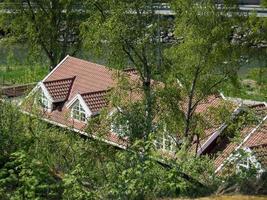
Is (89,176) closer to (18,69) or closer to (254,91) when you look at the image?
(254,91)

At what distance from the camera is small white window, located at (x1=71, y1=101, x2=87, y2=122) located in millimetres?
24547

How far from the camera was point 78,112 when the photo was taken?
25328mm

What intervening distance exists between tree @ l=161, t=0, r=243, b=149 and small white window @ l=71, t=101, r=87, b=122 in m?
5.75

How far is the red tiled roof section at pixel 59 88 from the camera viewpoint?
1079 inches

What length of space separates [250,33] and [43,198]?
13.6m

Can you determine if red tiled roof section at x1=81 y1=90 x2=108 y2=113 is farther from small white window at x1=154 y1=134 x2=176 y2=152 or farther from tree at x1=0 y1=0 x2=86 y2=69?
small white window at x1=154 y1=134 x2=176 y2=152

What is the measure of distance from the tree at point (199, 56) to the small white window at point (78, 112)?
5749 mm

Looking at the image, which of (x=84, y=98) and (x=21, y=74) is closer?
(x=84, y=98)

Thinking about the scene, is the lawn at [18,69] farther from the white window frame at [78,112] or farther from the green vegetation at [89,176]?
the green vegetation at [89,176]

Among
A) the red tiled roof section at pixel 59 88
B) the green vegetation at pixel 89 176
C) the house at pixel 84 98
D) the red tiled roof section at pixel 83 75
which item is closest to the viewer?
the green vegetation at pixel 89 176

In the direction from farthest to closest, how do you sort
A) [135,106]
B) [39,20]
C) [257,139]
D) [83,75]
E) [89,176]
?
[39,20], [83,75], [257,139], [135,106], [89,176]

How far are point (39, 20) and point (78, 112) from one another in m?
6.67

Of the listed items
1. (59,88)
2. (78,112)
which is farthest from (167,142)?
(59,88)

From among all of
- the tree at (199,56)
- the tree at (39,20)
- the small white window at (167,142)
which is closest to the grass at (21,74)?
the tree at (39,20)
